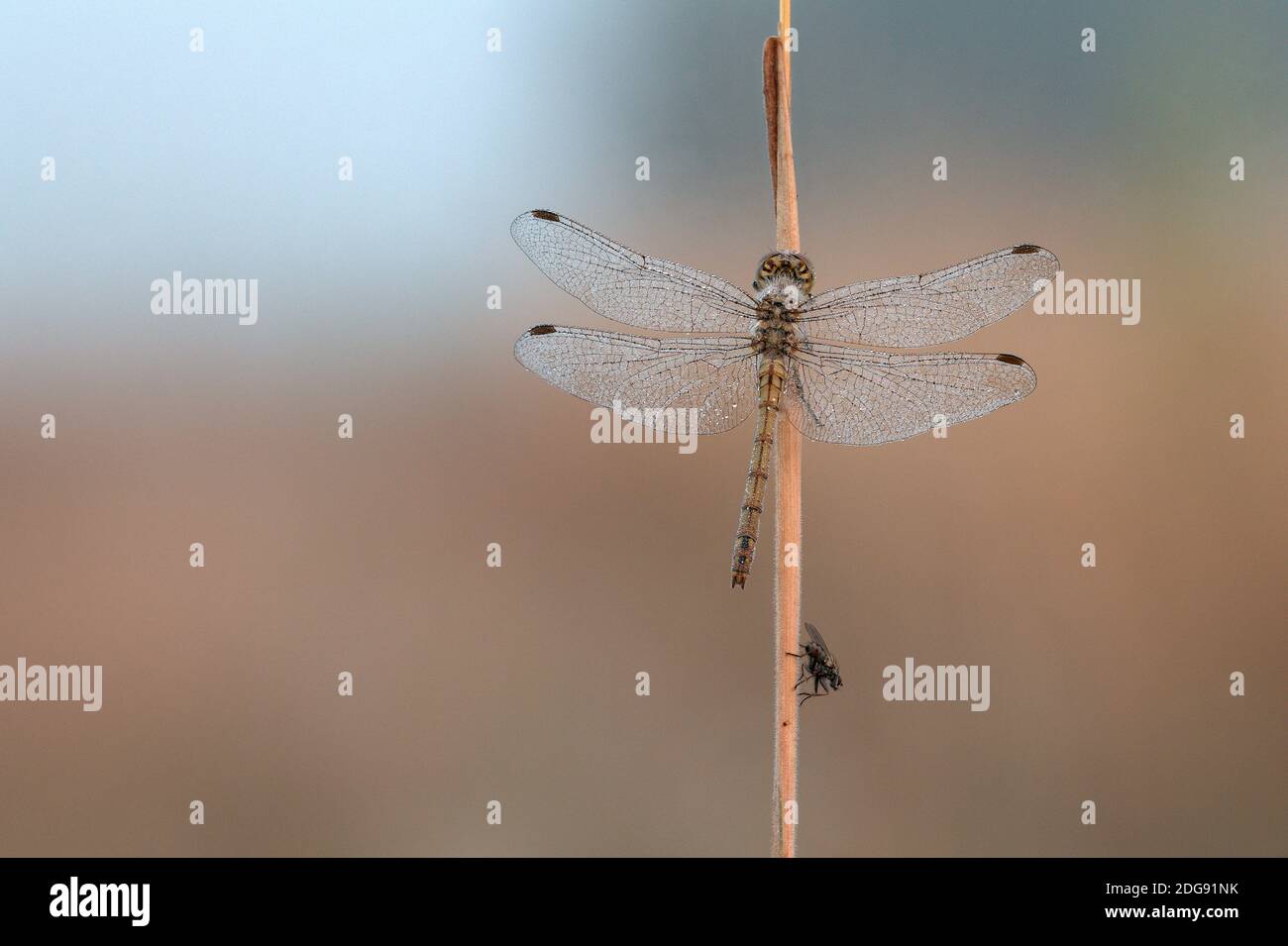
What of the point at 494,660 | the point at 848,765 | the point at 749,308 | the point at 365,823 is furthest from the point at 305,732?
the point at 749,308

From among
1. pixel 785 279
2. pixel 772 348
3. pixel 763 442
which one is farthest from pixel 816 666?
pixel 785 279

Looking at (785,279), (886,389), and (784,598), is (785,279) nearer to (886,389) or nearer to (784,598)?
(886,389)

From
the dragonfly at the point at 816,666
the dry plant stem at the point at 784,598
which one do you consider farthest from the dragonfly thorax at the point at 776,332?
the dragonfly at the point at 816,666

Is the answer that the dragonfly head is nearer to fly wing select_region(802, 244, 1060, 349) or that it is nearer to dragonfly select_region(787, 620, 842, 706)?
fly wing select_region(802, 244, 1060, 349)

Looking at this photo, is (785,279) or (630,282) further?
(630,282)

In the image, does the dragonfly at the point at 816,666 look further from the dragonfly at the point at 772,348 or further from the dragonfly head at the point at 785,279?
the dragonfly head at the point at 785,279

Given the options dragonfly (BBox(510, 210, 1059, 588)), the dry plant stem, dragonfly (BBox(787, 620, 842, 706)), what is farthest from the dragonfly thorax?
dragonfly (BBox(787, 620, 842, 706))
